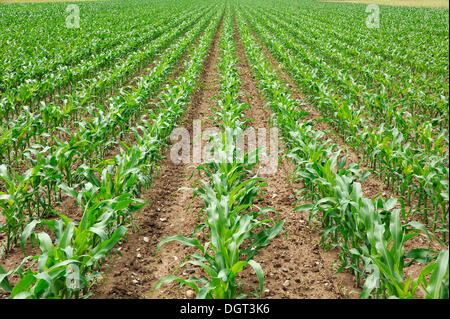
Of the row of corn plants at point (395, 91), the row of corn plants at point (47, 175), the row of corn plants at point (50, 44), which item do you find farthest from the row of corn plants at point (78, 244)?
the row of corn plants at point (50, 44)

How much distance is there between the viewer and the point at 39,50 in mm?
11859

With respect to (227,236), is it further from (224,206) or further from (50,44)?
(50,44)

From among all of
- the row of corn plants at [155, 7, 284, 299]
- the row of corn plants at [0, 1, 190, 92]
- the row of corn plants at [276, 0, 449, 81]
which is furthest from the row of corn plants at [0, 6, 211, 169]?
the row of corn plants at [276, 0, 449, 81]

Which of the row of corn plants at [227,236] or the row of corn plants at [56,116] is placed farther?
A: the row of corn plants at [56,116]

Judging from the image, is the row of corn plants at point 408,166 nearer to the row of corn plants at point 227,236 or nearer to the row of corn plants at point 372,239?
the row of corn plants at point 372,239

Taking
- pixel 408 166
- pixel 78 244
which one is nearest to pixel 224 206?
pixel 78 244

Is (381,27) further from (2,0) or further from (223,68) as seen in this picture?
(2,0)

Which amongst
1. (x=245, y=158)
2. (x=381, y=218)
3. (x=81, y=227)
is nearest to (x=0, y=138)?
(x=81, y=227)

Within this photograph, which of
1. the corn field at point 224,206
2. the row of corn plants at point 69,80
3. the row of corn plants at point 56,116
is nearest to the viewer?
the corn field at point 224,206


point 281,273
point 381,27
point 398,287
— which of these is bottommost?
point 281,273

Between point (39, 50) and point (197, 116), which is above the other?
point (39, 50)

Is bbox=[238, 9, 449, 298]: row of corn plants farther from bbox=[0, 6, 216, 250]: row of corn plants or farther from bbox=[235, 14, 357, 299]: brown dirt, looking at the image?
bbox=[0, 6, 216, 250]: row of corn plants

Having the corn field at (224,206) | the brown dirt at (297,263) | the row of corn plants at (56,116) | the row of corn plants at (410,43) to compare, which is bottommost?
the brown dirt at (297,263)
